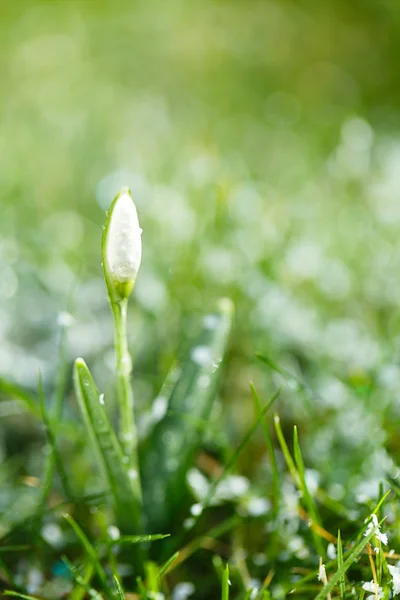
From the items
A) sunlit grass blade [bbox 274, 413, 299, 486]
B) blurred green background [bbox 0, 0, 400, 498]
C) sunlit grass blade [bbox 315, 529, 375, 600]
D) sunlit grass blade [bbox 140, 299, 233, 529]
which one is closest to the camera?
sunlit grass blade [bbox 315, 529, 375, 600]

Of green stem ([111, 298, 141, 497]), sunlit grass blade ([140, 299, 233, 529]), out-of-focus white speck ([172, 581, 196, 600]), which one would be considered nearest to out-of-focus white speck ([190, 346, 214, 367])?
sunlit grass blade ([140, 299, 233, 529])

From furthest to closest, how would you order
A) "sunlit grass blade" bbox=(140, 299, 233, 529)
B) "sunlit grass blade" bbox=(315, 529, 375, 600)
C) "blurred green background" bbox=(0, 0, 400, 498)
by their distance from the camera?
1. "blurred green background" bbox=(0, 0, 400, 498)
2. "sunlit grass blade" bbox=(140, 299, 233, 529)
3. "sunlit grass blade" bbox=(315, 529, 375, 600)

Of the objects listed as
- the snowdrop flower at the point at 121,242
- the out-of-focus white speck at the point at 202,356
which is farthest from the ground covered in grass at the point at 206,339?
the snowdrop flower at the point at 121,242

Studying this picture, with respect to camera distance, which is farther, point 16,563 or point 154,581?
point 16,563

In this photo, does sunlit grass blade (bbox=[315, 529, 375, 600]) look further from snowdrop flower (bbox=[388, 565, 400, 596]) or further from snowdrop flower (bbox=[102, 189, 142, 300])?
snowdrop flower (bbox=[102, 189, 142, 300])

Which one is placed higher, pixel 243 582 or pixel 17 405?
pixel 17 405

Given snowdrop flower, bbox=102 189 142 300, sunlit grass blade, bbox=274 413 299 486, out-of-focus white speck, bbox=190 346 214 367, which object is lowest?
sunlit grass blade, bbox=274 413 299 486

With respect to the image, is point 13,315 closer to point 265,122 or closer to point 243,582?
point 243,582

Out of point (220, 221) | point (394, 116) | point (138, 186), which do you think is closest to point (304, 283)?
point (220, 221)
